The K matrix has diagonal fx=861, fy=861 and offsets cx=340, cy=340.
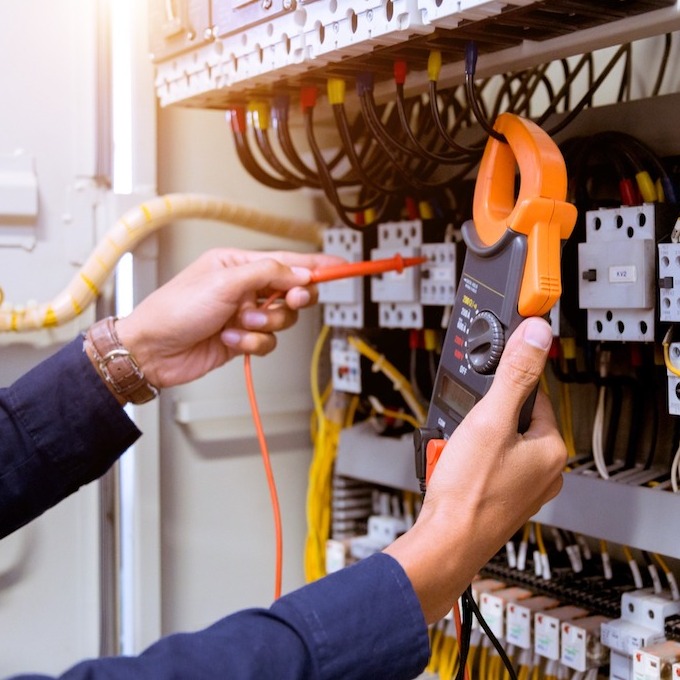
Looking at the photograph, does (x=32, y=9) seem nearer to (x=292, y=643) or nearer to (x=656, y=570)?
(x=292, y=643)

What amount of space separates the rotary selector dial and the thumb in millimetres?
40

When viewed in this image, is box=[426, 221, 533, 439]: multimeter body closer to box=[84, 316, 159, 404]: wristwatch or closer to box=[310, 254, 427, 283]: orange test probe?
box=[310, 254, 427, 283]: orange test probe

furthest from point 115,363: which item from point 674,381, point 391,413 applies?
point 674,381

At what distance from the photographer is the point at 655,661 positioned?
3.24 ft

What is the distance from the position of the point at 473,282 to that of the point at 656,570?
1.74 ft

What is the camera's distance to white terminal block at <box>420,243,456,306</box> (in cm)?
123

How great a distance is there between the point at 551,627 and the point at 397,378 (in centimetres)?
45

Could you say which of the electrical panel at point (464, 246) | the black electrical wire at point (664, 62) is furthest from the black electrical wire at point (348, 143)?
the black electrical wire at point (664, 62)

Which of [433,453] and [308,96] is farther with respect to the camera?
[308,96]

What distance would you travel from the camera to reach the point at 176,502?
1.50 m

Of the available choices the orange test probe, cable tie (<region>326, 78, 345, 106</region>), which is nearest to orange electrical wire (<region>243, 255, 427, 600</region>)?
the orange test probe

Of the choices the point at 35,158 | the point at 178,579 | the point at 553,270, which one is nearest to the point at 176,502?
the point at 178,579

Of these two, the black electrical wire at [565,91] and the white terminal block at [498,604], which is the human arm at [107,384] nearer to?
→ the black electrical wire at [565,91]

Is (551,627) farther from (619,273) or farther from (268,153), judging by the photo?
(268,153)
